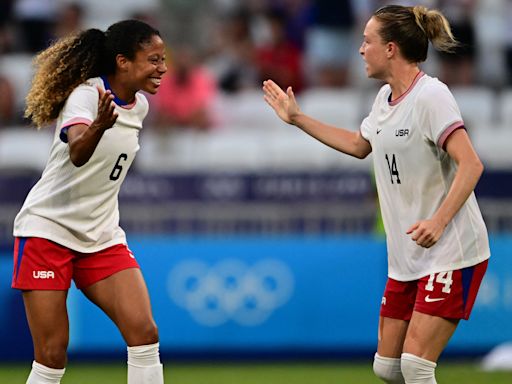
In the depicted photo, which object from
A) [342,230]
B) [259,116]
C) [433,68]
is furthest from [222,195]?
[433,68]

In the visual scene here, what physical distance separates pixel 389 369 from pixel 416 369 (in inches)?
12.4

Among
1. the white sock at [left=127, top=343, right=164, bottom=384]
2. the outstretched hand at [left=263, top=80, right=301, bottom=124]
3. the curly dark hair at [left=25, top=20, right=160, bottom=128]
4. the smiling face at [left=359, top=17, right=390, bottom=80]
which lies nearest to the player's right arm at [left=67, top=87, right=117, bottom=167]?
the curly dark hair at [left=25, top=20, right=160, bottom=128]

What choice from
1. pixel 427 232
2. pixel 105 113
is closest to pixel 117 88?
pixel 105 113

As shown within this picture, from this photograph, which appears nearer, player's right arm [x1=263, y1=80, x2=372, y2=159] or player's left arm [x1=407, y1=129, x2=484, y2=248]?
player's left arm [x1=407, y1=129, x2=484, y2=248]

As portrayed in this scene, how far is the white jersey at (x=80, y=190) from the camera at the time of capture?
21.4 ft

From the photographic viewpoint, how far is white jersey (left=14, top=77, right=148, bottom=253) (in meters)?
6.52

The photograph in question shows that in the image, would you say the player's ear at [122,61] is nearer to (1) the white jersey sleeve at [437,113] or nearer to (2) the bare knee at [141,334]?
(2) the bare knee at [141,334]

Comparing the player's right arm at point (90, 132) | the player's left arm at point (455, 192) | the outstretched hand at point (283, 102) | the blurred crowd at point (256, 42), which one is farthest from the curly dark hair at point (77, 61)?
the blurred crowd at point (256, 42)

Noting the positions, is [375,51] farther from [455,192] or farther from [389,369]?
[389,369]

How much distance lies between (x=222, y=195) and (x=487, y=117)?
3.84 metres

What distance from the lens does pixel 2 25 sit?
15.4 m

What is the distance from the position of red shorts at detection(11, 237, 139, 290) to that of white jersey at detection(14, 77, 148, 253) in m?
0.05

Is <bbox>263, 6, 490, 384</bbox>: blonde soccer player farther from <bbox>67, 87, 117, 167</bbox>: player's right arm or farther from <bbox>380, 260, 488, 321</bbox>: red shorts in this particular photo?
<bbox>67, 87, 117, 167</bbox>: player's right arm

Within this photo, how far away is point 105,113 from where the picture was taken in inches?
237
